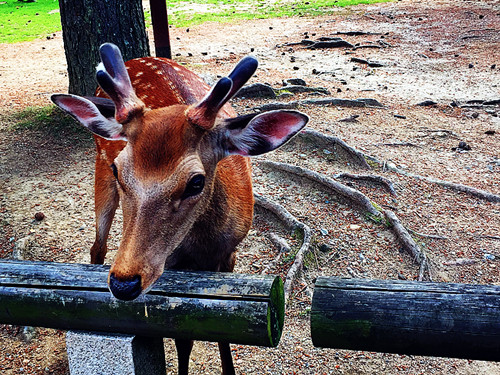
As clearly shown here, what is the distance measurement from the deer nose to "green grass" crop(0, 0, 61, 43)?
1389 centimetres

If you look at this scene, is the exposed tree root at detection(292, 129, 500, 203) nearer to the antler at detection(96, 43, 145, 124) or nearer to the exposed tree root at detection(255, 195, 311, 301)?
the exposed tree root at detection(255, 195, 311, 301)

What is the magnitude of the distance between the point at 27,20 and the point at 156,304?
1792 centimetres

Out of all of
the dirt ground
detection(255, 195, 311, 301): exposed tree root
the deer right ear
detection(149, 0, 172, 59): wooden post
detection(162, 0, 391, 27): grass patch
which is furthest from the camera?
detection(162, 0, 391, 27): grass patch

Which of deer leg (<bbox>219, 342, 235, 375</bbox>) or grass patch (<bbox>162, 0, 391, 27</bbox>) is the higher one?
grass patch (<bbox>162, 0, 391, 27</bbox>)

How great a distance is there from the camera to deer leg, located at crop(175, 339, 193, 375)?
305 cm

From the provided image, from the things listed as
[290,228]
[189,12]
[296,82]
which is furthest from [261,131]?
[189,12]

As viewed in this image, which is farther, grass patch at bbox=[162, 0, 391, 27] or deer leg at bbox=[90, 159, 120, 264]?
grass patch at bbox=[162, 0, 391, 27]

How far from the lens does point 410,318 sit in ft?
6.27

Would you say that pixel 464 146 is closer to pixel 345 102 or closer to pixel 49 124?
pixel 345 102

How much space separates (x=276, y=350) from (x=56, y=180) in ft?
11.1

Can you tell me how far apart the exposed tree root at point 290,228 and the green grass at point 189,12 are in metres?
11.8

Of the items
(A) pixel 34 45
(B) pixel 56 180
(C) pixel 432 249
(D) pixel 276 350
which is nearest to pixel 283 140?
(D) pixel 276 350

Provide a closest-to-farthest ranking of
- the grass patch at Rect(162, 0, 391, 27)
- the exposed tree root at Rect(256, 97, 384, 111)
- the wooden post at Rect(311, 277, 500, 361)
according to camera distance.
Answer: the wooden post at Rect(311, 277, 500, 361) < the exposed tree root at Rect(256, 97, 384, 111) < the grass patch at Rect(162, 0, 391, 27)

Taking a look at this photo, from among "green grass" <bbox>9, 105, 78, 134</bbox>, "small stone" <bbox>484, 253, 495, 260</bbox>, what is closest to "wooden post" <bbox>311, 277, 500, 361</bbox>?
"small stone" <bbox>484, 253, 495, 260</bbox>
